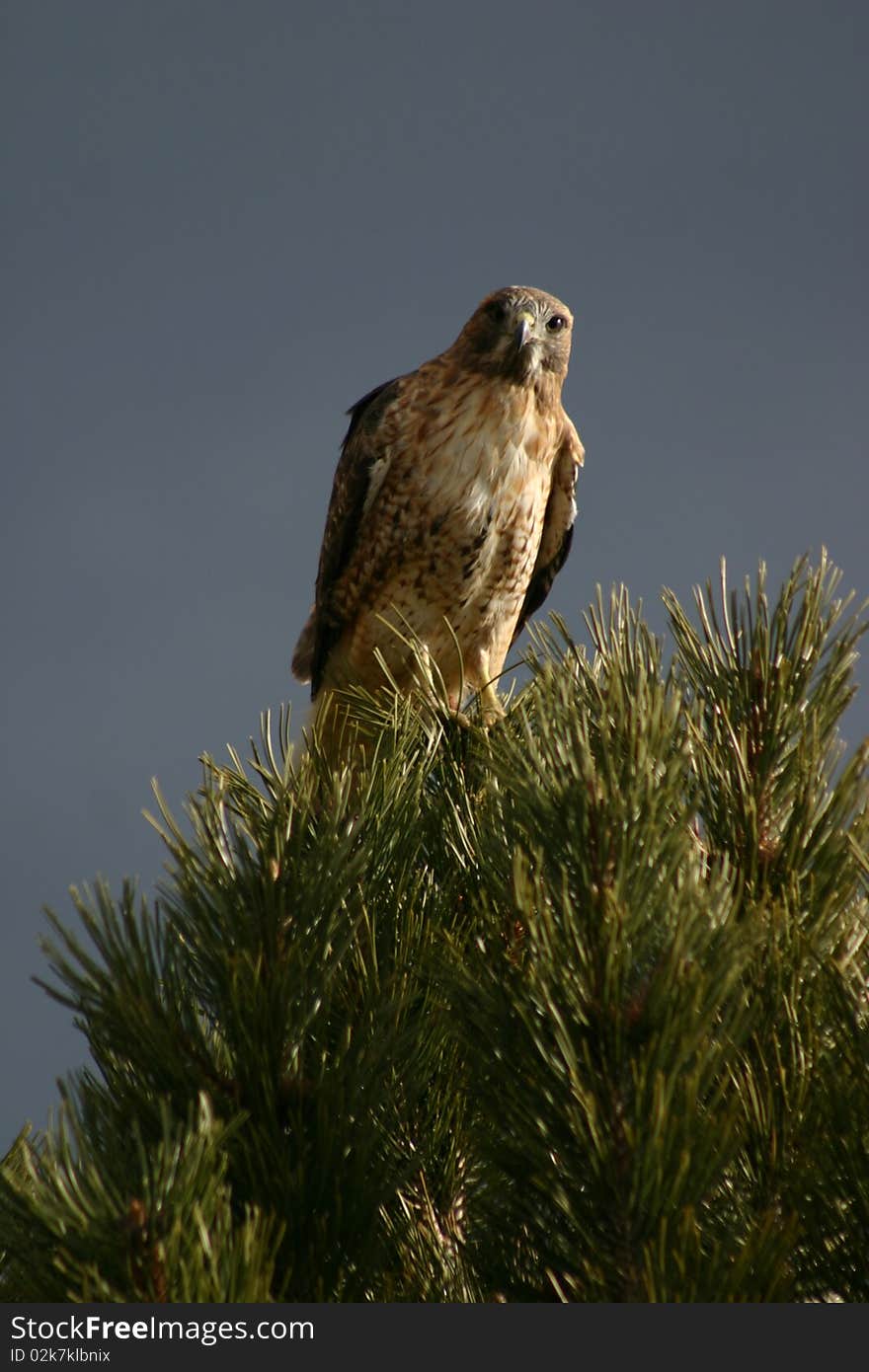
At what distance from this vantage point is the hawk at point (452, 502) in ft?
14.6

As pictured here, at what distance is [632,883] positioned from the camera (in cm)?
147

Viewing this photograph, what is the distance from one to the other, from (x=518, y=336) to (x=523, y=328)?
0.03 metres

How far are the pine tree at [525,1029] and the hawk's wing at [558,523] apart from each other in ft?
9.38

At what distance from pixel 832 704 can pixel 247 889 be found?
82 centimetres

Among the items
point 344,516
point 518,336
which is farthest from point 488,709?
point 518,336

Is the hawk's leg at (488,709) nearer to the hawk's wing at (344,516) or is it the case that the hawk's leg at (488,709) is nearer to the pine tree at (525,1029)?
the pine tree at (525,1029)

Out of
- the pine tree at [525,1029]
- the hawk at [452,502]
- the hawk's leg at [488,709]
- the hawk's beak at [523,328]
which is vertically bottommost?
the pine tree at [525,1029]

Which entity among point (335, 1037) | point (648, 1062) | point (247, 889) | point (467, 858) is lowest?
point (648, 1062)

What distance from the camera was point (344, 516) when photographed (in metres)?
4.68

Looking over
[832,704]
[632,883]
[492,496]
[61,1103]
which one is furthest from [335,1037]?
[492,496]

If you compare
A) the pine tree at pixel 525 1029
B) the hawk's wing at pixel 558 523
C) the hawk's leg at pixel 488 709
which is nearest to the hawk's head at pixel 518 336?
the hawk's wing at pixel 558 523

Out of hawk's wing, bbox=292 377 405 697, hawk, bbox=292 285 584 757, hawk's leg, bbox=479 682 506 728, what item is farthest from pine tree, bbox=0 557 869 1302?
hawk's wing, bbox=292 377 405 697

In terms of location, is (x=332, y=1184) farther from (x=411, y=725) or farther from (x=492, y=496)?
(x=492, y=496)

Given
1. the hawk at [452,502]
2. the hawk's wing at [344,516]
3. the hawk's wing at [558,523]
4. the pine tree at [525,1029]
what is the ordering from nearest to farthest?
the pine tree at [525,1029]
the hawk at [452,502]
the hawk's wing at [344,516]
the hawk's wing at [558,523]
